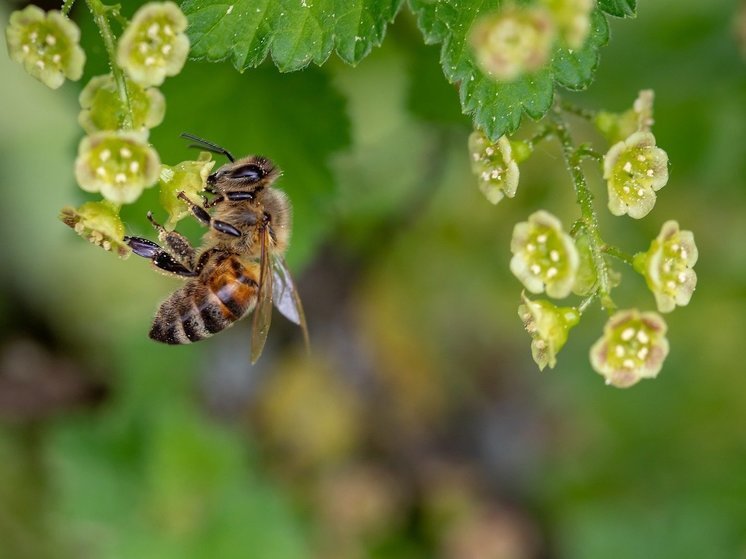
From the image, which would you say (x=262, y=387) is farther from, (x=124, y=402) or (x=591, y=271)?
(x=591, y=271)

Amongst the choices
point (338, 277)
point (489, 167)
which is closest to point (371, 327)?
point (338, 277)

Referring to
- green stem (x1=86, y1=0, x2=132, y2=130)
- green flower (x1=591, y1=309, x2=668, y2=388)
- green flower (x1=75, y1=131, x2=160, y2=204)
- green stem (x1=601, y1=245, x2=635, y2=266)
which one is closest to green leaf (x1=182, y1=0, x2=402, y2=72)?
green stem (x1=86, y1=0, x2=132, y2=130)

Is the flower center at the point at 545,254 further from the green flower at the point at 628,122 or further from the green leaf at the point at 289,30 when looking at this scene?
the green leaf at the point at 289,30

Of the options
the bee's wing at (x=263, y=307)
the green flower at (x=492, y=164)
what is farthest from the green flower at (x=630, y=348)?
the bee's wing at (x=263, y=307)

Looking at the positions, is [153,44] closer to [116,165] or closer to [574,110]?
[116,165]

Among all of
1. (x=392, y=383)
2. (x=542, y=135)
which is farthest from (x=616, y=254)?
(x=392, y=383)

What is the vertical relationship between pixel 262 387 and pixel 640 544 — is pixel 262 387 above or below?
above

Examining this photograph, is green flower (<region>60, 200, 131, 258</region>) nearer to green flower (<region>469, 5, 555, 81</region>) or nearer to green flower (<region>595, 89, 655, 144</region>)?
green flower (<region>469, 5, 555, 81</region>)
